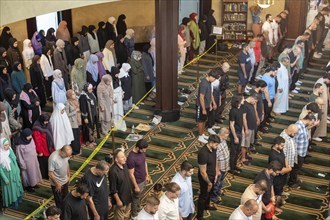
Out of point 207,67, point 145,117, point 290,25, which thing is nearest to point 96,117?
point 145,117

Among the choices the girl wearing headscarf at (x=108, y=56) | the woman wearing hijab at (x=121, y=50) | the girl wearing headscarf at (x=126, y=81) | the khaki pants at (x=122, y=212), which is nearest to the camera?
the khaki pants at (x=122, y=212)

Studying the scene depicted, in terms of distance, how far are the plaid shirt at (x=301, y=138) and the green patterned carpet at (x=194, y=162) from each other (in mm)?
769

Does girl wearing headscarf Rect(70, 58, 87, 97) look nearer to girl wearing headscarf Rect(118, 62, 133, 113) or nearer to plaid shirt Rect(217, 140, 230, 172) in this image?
girl wearing headscarf Rect(118, 62, 133, 113)

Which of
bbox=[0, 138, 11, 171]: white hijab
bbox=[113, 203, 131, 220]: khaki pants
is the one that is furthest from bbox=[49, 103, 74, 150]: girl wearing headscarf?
bbox=[113, 203, 131, 220]: khaki pants

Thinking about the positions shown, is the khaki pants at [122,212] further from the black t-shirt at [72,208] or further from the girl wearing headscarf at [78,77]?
the girl wearing headscarf at [78,77]

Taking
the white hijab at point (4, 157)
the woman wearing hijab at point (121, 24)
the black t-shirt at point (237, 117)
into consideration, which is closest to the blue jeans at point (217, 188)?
the black t-shirt at point (237, 117)

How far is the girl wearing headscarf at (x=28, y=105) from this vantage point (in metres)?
10.4

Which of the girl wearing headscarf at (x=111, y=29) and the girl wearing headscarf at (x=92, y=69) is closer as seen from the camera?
the girl wearing headscarf at (x=92, y=69)

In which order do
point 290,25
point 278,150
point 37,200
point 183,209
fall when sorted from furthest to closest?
point 290,25 → point 37,200 → point 278,150 → point 183,209

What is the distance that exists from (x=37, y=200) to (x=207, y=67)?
7.65 metres

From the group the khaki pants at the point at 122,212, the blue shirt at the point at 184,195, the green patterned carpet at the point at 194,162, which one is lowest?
the green patterned carpet at the point at 194,162

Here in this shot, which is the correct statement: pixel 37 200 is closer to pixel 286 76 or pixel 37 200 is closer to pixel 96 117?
pixel 96 117

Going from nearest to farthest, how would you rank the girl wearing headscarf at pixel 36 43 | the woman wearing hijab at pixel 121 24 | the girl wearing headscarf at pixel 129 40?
the girl wearing headscarf at pixel 36 43 → the girl wearing headscarf at pixel 129 40 → the woman wearing hijab at pixel 121 24

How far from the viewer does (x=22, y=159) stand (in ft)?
29.9
